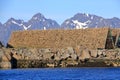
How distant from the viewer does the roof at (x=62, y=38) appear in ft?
Result: 258

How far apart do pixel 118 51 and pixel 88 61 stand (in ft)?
14.2

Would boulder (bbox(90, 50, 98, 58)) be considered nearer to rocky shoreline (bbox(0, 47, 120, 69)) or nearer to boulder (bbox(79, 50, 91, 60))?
rocky shoreline (bbox(0, 47, 120, 69))

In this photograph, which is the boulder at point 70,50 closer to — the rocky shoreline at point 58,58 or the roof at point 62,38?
the rocky shoreline at point 58,58

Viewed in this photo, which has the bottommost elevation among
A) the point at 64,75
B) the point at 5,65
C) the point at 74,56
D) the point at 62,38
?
the point at 64,75

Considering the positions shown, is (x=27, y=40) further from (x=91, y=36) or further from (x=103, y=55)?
(x=103, y=55)

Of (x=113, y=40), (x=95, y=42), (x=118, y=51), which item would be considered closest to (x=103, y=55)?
(x=118, y=51)

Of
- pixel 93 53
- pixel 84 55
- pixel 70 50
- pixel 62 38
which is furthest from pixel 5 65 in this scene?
pixel 62 38

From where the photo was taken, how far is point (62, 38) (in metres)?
81.2

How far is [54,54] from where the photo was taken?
7281cm

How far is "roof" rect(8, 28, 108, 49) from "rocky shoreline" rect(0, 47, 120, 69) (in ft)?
17.5

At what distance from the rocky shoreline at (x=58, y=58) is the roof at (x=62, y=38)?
5.35 metres

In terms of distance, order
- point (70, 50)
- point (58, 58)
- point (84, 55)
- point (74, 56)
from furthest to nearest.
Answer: point (70, 50) → point (58, 58) → point (74, 56) → point (84, 55)

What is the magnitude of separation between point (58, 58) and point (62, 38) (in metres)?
9.34

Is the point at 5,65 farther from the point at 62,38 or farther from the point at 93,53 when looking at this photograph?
the point at 62,38
